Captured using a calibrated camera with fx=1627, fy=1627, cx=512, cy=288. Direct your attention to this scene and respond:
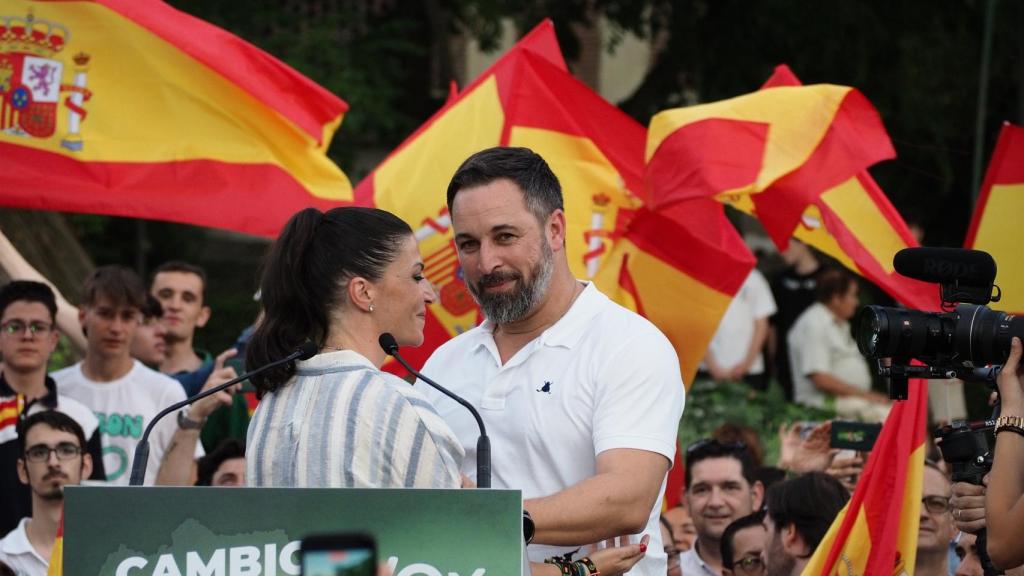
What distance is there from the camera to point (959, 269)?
4.35 meters

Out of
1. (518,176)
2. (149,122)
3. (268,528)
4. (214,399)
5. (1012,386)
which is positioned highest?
(149,122)

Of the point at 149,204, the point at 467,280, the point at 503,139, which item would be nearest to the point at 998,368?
the point at 467,280

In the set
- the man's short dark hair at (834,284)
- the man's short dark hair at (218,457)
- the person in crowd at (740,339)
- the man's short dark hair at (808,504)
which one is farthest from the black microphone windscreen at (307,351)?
the person in crowd at (740,339)

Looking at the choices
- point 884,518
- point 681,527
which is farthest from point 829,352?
point 884,518

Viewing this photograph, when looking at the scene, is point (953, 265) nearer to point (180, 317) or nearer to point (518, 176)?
point (518, 176)

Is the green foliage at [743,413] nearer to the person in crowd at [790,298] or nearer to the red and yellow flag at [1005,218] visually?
the person in crowd at [790,298]

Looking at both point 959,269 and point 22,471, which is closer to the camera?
point 959,269

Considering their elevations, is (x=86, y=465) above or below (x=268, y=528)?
above

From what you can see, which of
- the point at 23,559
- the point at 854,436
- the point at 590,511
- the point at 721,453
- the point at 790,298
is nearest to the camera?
the point at 590,511

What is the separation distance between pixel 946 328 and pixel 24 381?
448 cm

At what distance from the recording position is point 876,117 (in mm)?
6910

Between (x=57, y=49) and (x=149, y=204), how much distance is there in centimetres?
79

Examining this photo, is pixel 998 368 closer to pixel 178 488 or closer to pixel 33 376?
pixel 178 488

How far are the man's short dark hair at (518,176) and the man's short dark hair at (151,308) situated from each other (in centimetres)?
362
